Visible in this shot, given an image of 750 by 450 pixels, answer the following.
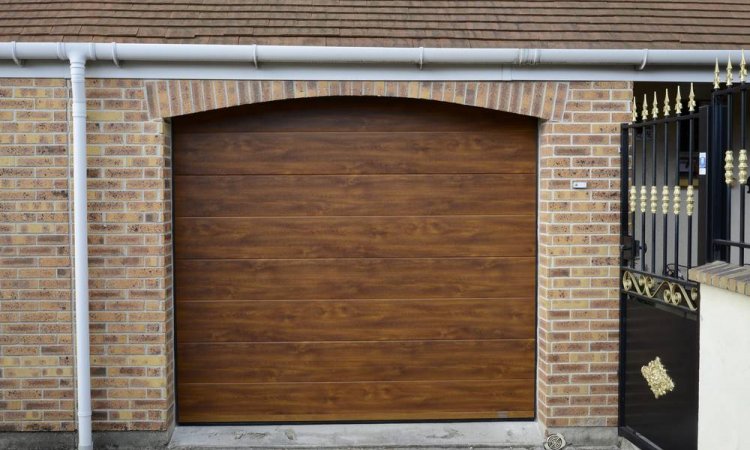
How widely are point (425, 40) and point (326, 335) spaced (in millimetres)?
2247

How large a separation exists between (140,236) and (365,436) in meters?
2.15

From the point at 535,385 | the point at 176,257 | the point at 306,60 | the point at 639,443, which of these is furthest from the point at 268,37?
the point at 639,443

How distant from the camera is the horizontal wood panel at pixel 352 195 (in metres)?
5.41

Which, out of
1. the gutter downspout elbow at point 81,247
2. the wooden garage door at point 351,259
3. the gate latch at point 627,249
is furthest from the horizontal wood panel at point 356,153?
the gate latch at point 627,249

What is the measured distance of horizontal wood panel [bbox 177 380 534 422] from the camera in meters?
5.49

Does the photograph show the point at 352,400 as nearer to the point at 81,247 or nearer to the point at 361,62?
the point at 81,247

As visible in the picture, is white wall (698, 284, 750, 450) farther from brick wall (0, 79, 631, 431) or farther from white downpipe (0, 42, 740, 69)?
white downpipe (0, 42, 740, 69)

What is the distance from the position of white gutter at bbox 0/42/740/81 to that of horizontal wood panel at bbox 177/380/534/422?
89.1 inches

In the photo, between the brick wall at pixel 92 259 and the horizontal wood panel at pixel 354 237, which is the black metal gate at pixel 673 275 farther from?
the brick wall at pixel 92 259

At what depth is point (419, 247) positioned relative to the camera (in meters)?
5.48

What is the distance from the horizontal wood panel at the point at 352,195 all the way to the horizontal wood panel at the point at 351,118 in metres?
0.36

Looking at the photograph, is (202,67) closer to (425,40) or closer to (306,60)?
(306,60)

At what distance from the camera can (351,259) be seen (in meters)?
5.47

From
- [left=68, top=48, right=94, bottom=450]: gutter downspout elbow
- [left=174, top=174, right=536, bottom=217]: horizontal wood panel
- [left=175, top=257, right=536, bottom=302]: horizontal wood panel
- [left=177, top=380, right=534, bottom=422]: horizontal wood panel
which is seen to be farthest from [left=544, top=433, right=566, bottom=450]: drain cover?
[left=68, top=48, right=94, bottom=450]: gutter downspout elbow
